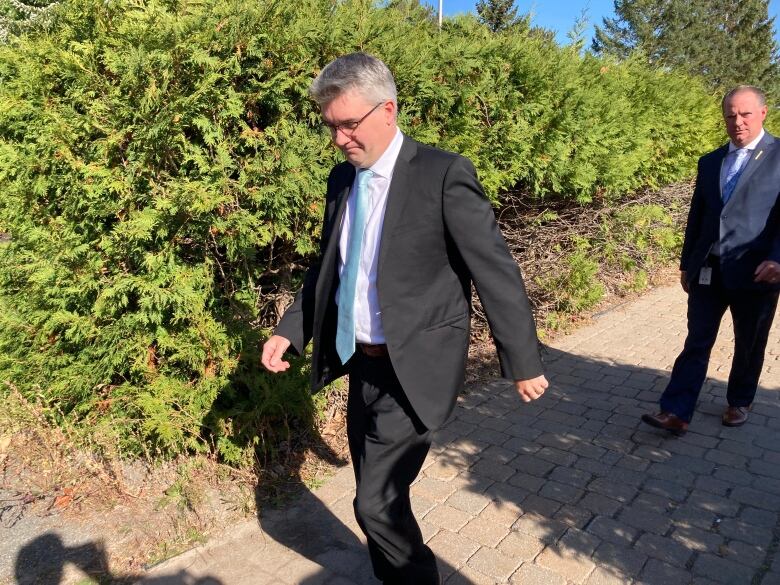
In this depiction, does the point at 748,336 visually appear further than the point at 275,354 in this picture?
Yes

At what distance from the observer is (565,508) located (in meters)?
3.37

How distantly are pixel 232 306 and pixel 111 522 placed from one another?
1383mm

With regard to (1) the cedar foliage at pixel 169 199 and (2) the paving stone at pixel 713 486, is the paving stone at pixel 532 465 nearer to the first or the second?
(2) the paving stone at pixel 713 486

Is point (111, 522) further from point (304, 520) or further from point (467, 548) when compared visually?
point (467, 548)

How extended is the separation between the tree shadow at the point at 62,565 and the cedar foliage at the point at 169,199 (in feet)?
2.16

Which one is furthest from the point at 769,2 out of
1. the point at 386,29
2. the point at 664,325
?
the point at 386,29

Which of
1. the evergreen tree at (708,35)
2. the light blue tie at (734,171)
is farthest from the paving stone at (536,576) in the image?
the evergreen tree at (708,35)

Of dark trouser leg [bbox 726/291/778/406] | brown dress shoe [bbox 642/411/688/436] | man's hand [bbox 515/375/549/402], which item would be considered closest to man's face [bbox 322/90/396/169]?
man's hand [bbox 515/375/549/402]

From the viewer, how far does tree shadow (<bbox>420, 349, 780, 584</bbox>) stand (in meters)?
2.94

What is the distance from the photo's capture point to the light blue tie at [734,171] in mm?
→ 3924

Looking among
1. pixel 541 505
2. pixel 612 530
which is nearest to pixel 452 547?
pixel 541 505

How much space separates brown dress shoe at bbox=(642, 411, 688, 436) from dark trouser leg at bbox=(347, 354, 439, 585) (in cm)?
239

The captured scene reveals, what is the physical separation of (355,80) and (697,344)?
3.09 meters

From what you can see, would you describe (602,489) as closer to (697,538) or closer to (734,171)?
(697,538)
